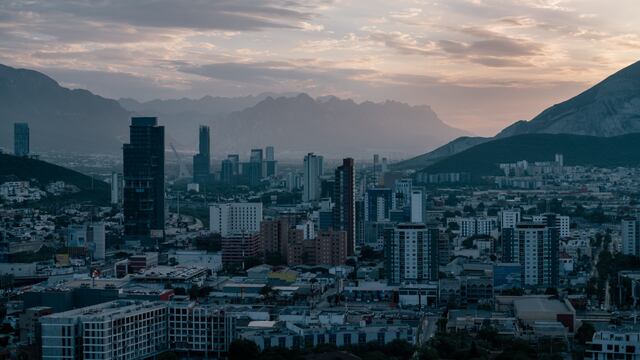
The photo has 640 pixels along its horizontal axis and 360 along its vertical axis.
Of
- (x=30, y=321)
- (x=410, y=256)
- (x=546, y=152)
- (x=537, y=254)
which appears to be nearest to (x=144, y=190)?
(x=410, y=256)

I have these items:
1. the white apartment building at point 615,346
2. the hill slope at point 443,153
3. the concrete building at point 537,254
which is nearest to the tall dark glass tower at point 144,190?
the concrete building at point 537,254

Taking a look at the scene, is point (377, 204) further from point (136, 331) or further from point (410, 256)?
point (136, 331)

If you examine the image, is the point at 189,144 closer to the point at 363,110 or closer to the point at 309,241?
the point at 363,110

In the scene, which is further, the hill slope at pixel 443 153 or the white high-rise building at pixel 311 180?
the hill slope at pixel 443 153

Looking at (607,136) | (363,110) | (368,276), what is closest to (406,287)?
(368,276)

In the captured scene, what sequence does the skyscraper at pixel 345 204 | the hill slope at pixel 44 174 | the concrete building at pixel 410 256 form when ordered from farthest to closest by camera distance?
the hill slope at pixel 44 174, the skyscraper at pixel 345 204, the concrete building at pixel 410 256

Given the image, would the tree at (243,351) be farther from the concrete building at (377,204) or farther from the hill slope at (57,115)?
the hill slope at (57,115)
